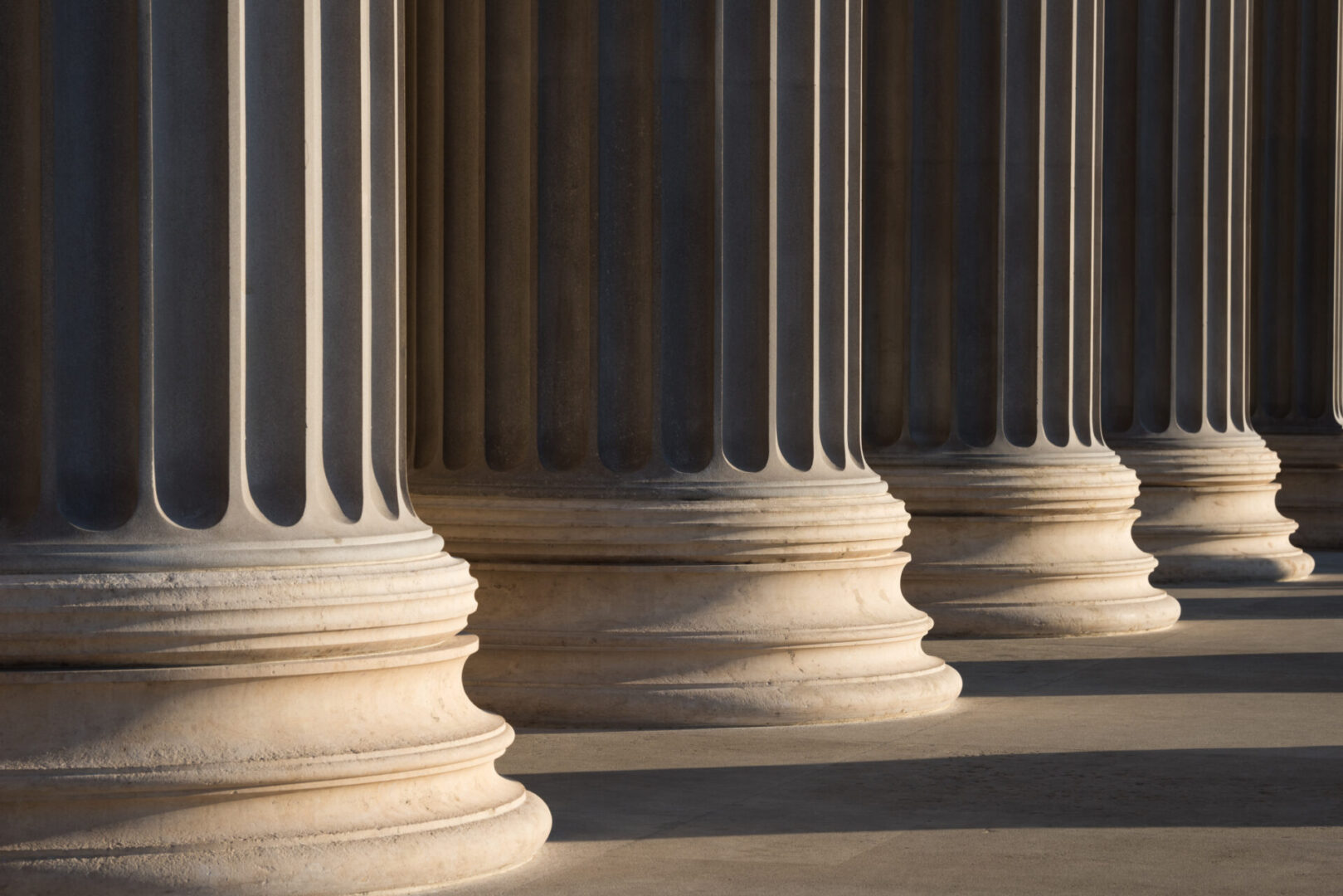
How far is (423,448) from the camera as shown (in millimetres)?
26391

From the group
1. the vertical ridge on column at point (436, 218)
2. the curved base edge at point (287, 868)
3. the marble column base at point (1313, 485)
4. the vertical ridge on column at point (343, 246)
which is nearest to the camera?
the curved base edge at point (287, 868)

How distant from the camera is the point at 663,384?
986 inches

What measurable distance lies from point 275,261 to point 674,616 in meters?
8.83

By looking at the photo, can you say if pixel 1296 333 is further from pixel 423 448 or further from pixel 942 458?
pixel 423 448

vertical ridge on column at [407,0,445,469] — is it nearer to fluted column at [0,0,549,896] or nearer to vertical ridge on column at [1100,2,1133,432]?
fluted column at [0,0,549,896]

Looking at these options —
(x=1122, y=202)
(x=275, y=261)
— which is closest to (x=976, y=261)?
(x=1122, y=202)

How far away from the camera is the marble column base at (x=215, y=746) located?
1527 cm

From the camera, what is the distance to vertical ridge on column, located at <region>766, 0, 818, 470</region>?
25422mm

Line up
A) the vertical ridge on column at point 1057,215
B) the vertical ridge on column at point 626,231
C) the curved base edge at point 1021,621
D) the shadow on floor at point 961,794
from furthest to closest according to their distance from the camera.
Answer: the vertical ridge on column at point 1057,215, the curved base edge at point 1021,621, the vertical ridge on column at point 626,231, the shadow on floor at point 961,794

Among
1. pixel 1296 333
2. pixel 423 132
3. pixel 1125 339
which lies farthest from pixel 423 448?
pixel 1296 333

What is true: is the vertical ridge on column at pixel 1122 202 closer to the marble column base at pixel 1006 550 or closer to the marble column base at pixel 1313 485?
the marble column base at pixel 1006 550

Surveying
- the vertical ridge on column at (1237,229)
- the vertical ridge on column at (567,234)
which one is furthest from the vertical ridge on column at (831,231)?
the vertical ridge on column at (1237,229)

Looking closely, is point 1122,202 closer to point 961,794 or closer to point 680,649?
point 680,649

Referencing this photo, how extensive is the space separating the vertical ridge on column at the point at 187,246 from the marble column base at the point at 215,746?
2.58 feet
